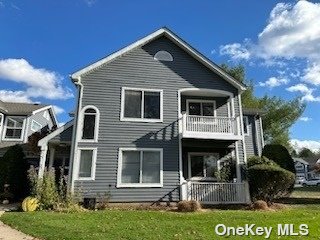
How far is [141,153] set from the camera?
18.2 meters

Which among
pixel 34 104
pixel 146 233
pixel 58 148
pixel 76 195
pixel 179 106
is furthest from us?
pixel 34 104

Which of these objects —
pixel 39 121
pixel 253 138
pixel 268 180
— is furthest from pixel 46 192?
pixel 253 138

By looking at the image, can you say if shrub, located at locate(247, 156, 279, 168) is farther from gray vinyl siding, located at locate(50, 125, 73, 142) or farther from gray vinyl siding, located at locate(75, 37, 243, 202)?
gray vinyl siding, located at locate(50, 125, 73, 142)

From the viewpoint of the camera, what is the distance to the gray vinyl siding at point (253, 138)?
27.0 meters

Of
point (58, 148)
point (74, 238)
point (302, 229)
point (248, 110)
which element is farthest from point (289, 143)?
point (74, 238)

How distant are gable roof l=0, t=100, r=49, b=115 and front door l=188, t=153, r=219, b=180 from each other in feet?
50.1

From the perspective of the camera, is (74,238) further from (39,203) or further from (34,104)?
(34,104)

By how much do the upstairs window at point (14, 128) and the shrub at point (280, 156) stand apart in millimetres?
19514

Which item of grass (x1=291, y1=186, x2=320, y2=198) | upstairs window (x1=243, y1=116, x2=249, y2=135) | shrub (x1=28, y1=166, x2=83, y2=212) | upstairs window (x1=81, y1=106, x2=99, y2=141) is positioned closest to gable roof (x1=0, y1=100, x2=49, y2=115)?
upstairs window (x1=81, y1=106, x2=99, y2=141)

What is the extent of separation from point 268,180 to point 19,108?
21.8m

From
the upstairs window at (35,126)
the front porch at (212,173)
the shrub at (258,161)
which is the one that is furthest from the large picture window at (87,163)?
the upstairs window at (35,126)

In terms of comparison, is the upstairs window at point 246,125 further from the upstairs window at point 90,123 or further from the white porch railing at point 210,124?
the upstairs window at point 90,123

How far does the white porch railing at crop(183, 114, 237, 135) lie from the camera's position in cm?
1888

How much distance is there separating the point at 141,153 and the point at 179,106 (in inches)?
144
